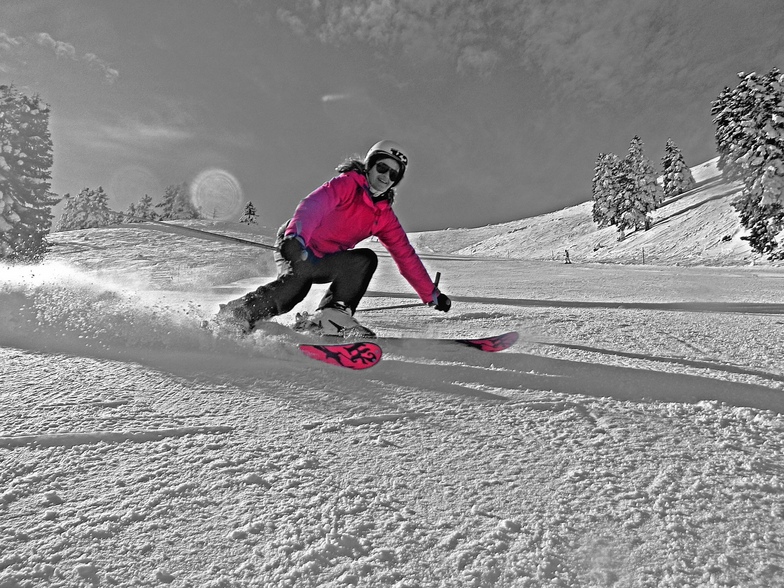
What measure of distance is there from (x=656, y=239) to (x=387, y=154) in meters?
45.5

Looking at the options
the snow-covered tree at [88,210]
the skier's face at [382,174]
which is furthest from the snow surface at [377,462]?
the snow-covered tree at [88,210]

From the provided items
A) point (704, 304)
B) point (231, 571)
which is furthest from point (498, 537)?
point (704, 304)

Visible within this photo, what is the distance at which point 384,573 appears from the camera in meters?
1.05

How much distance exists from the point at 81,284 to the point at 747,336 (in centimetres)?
603

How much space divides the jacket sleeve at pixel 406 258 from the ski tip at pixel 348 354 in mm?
1311

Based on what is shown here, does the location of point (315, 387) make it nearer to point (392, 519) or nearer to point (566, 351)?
point (392, 519)

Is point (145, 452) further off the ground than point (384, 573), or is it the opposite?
point (145, 452)

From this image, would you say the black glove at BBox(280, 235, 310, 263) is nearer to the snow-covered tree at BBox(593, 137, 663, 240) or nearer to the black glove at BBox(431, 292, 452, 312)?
the black glove at BBox(431, 292, 452, 312)

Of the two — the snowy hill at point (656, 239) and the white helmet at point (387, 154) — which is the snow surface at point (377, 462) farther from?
the snowy hill at point (656, 239)

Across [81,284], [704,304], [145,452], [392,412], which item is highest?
[81,284]

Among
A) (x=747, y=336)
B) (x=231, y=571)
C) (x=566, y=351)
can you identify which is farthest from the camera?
(x=747, y=336)

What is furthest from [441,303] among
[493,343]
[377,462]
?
[377,462]

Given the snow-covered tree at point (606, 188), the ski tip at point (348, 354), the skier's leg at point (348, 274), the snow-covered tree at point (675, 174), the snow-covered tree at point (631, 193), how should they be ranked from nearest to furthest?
the ski tip at point (348, 354)
the skier's leg at point (348, 274)
the snow-covered tree at point (631, 193)
the snow-covered tree at point (606, 188)
the snow-covered tree at point (675, 174)

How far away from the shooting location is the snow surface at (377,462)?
1079 millimetres
